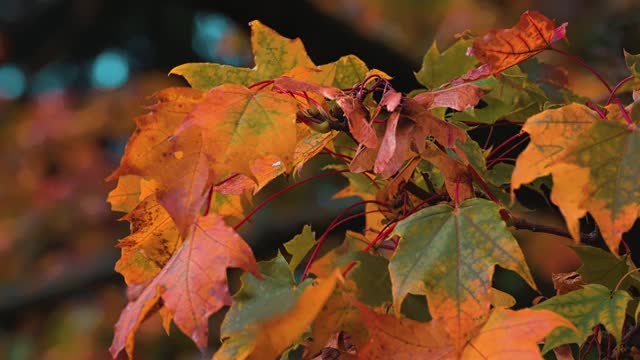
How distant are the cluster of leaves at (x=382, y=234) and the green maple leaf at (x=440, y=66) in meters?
0.20

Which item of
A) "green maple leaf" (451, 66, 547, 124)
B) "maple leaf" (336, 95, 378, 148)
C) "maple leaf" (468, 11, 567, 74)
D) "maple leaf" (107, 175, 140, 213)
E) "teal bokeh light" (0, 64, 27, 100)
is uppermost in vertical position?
"maple leaf" (468, 11, 567, 74)

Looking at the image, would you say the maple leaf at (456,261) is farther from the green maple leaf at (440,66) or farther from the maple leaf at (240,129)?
the green maple leaf at (440,66)

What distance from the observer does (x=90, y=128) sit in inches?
169

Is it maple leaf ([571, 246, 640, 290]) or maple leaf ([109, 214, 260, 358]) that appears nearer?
maple leaf ([109, 214, 260, 358])

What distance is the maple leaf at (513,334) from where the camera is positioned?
1.99 ft

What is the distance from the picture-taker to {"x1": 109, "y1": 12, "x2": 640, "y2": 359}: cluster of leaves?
0.60m

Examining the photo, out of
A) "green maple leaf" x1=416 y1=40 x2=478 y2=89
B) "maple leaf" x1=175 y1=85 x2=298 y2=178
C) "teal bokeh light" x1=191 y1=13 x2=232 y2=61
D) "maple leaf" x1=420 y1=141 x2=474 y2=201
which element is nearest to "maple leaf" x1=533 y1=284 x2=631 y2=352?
"maple leaf" x1=420 y1=141 x2=474 y2=201

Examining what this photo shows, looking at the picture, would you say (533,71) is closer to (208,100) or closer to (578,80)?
(208,100)

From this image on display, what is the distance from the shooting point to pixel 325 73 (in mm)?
822

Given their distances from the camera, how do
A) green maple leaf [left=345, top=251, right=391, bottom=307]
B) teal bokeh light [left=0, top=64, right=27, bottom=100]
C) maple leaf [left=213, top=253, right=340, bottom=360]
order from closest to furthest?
maple leaf [left=213, top=253, right=340, bottom=360] → green maple leaf [left=345, top=251, right=391, bottom=307] → teal bokeh light [left=0, top=64, right=27, bottom=100]

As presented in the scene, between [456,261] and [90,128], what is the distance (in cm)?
386

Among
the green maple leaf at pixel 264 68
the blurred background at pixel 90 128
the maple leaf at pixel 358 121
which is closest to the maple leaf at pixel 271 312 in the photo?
the maple leaf at pixel 358 121

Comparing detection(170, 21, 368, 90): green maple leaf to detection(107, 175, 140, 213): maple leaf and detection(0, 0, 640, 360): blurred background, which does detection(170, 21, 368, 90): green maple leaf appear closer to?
detection(107, 175, 140, 213): maple leaf

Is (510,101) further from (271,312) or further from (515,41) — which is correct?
(271,312)
